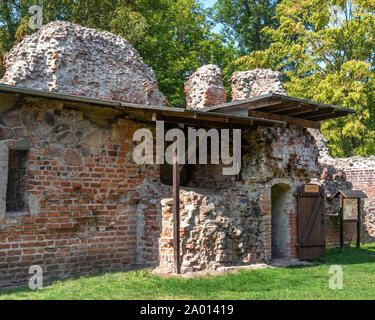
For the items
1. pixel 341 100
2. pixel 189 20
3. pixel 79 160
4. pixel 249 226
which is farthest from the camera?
pixel 189 20

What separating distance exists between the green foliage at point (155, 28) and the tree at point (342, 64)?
503cm

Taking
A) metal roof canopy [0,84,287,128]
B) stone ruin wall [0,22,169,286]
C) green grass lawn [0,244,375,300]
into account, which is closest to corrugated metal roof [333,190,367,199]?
green grass lawn [0,244,375,300]

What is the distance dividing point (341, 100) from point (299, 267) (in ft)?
37.7

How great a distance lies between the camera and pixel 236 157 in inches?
429

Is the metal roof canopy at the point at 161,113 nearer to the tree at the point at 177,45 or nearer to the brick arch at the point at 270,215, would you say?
the brick arch at the point at 270,215

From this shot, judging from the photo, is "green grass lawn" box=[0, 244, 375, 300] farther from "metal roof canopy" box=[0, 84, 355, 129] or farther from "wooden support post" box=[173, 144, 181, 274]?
"metal roof canopy" box=[0, 84, 355, 129]

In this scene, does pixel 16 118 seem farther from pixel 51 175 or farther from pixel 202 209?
pixel 202 209

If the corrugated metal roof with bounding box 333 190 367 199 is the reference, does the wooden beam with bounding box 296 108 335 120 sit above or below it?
above

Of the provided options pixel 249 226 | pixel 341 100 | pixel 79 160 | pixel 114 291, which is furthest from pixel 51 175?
pixel 341 100

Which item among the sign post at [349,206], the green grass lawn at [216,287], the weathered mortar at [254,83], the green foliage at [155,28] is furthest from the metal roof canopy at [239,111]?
the green foliage at [155,28]

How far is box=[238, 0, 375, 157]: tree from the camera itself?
19109 mm

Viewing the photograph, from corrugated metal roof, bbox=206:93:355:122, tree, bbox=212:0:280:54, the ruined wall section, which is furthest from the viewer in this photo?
tree, bbox=212:0:280:54

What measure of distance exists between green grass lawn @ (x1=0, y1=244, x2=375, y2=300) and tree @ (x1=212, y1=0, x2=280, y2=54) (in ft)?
74.1

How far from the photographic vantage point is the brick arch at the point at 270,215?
1021cm
